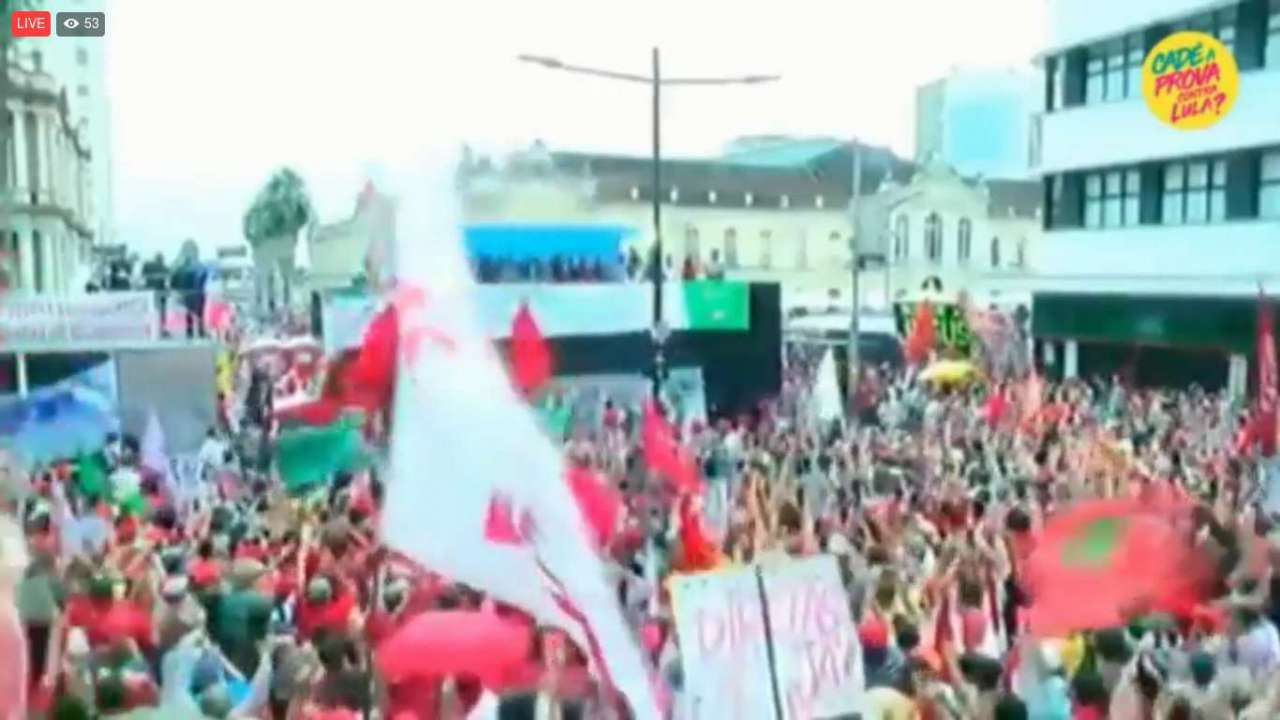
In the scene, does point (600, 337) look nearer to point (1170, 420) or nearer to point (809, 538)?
point (1170, 420)

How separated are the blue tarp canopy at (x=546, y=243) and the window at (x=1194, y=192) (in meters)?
7.43

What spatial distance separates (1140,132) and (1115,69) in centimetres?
113

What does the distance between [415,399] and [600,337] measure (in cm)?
1251

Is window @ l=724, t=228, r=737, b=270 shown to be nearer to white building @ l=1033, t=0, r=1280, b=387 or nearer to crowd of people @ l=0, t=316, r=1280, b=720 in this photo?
white building @ l=1033, t=0, r=1280, b=387

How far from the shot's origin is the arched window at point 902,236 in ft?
103

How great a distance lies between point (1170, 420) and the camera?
13.4 m

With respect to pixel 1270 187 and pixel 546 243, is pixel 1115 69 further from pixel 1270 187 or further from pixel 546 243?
pixel 546 243

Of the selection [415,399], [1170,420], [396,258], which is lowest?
[1170,420]

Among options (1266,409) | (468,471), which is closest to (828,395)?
(1266,409)

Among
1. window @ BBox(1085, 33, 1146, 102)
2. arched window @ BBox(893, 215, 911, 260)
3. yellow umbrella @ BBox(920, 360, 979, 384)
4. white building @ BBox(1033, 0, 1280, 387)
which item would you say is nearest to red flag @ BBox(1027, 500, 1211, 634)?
yellow umbrella @ BBox(920, 360, 979, 384)

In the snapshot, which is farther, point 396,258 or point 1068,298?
point 1068,298

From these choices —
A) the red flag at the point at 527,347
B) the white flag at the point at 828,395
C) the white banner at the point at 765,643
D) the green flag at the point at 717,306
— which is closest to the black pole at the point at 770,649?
the white banner at the point at 765,643

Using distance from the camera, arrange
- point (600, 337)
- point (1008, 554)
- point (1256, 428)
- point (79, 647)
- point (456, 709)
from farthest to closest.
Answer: point (600, 337) < point (1256, 428) < point (1008, 554) < point (79, 647) < point (456, 709)

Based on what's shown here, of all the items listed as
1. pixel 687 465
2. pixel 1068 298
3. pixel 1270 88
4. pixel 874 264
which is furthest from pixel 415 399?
pixel 874 264
